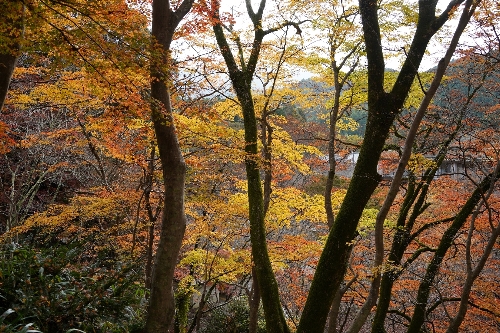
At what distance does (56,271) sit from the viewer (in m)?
3.79

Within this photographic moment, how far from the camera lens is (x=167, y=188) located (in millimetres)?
4238

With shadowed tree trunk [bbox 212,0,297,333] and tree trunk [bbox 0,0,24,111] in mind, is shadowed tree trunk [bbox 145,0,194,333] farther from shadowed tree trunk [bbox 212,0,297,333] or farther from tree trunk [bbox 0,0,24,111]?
shadowed tree trunk [bbox 212,0,297,333]

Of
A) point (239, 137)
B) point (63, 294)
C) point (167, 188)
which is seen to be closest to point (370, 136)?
point (167, 188)

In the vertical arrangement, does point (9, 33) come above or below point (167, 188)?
above

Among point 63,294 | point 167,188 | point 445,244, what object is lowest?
point 63,294

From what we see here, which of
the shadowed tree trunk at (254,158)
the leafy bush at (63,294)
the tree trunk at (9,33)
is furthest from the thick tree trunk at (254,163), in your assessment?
the tree trunk at (9,33)

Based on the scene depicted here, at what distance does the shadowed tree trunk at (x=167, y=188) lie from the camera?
159 inches

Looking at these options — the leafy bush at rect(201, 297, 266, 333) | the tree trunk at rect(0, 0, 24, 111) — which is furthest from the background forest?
the leafy bush at rect(201, 297, 266, 333)

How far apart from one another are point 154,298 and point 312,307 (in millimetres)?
1945

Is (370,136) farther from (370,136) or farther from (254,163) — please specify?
(254,163)

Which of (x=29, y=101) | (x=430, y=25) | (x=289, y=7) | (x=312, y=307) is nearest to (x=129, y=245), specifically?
(x=29, y=101)

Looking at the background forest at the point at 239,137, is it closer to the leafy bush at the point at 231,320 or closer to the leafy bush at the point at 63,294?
the leafy bush at the point at 63,294

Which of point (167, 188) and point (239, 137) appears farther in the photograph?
point (239, 137)

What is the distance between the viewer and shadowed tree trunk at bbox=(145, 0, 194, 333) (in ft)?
13.3
